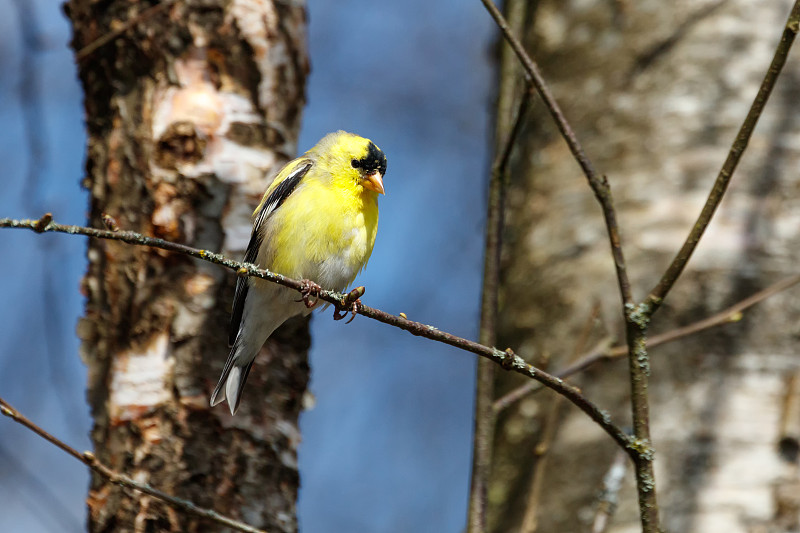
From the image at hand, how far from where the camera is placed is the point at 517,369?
1.90 m

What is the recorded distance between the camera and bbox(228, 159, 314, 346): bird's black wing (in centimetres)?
306

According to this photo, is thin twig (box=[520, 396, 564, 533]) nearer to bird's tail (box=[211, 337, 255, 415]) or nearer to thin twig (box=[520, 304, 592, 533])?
thin twig (box=[520, 304, 592, 533])

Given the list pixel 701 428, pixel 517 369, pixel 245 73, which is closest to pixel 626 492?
pixel 701 428

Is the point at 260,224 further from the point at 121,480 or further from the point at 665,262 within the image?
the point at 665,262

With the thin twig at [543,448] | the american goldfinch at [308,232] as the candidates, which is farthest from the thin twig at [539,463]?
the american goldfinch at [308,232]

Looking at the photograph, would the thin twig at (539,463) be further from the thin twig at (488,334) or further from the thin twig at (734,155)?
the thin twig at (734,155)

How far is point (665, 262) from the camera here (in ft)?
10.8

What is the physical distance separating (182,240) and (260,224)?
0.36 m

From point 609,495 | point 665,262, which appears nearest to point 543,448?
point 609,495

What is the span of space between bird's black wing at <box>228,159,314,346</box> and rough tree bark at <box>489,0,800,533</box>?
109 cm

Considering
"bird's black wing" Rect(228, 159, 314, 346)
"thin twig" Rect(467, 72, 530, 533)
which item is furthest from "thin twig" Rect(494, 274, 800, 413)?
"bird's black wing" Rect(228, 159, 314, 346)

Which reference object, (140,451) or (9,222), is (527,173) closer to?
(140,451)

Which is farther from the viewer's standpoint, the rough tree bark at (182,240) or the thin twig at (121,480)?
the rough tree bark at (182,240)

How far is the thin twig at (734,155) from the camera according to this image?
1849 millimetres
